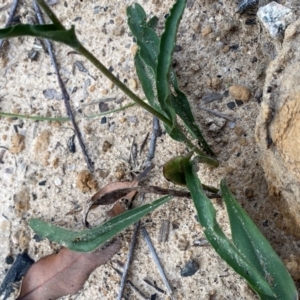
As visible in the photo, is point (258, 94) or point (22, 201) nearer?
point (258, 94)

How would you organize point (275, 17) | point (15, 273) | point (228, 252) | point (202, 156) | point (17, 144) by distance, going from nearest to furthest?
1. point (228, 252)
2. point (202, 156)
3. point (275, 17)
4. point (15, 273)
5. point (17, 144)

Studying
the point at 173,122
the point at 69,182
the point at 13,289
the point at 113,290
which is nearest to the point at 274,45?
the point at 173,122

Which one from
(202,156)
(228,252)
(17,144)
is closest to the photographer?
(228,252)

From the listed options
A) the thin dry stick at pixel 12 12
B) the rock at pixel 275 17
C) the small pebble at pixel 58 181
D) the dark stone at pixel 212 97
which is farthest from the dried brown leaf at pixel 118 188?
the thin dry stick at pixel 12 12

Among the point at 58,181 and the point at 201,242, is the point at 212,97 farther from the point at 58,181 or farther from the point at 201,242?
the point at 58,181

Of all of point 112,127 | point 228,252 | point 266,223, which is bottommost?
point 228,252

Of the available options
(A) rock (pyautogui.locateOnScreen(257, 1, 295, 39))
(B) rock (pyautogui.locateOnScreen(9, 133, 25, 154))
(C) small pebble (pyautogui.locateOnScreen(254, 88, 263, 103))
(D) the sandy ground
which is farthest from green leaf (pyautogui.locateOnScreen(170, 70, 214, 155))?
(B) rock (pyautogui.locateOnScreen(9, 133, 25, 154))

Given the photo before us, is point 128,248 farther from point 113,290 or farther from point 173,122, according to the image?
point 173,122

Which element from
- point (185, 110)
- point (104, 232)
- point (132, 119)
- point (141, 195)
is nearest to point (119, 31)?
point (132, 119)
